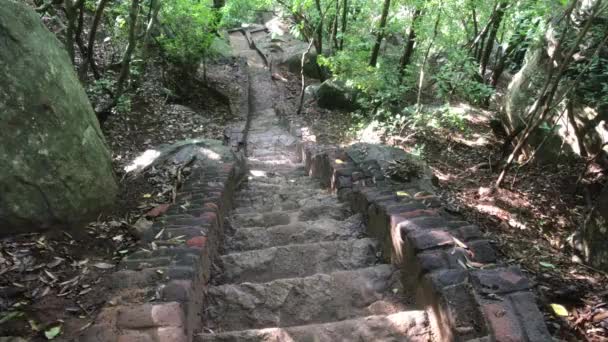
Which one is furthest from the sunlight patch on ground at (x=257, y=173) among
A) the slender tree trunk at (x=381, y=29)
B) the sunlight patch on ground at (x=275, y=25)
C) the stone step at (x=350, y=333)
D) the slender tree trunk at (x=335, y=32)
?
the sunlight patch on ground at (x=275, y=25)

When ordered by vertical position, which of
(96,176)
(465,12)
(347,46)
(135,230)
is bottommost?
(135,230)

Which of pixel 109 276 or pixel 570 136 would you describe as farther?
pixel 570 136

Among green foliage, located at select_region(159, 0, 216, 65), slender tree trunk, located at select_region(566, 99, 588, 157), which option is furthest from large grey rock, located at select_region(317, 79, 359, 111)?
slender tree trunk, located at select_region(566, 99, 588, 157)

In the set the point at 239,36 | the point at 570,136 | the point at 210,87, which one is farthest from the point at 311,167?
the point at 239,36

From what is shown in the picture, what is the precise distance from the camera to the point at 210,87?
10578 mm

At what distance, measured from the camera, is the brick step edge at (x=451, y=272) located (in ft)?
5.84

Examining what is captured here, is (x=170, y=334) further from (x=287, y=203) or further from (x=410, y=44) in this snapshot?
(x=410, y=44)

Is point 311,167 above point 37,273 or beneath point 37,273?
beneath

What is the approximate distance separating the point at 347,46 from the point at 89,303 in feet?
30.4

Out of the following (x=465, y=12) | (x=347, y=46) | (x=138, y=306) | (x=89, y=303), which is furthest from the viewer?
(x=347, y=46)

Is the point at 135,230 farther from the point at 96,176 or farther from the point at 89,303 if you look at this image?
the point at 89,303

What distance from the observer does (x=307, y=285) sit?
8.48ft

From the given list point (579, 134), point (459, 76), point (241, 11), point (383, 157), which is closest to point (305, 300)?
point (383, 157)

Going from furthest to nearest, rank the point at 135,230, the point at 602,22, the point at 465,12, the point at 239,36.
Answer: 1. the point at 239,36
2. the point at 465,12
3. the point at 602,22
4. the point at 135,230
